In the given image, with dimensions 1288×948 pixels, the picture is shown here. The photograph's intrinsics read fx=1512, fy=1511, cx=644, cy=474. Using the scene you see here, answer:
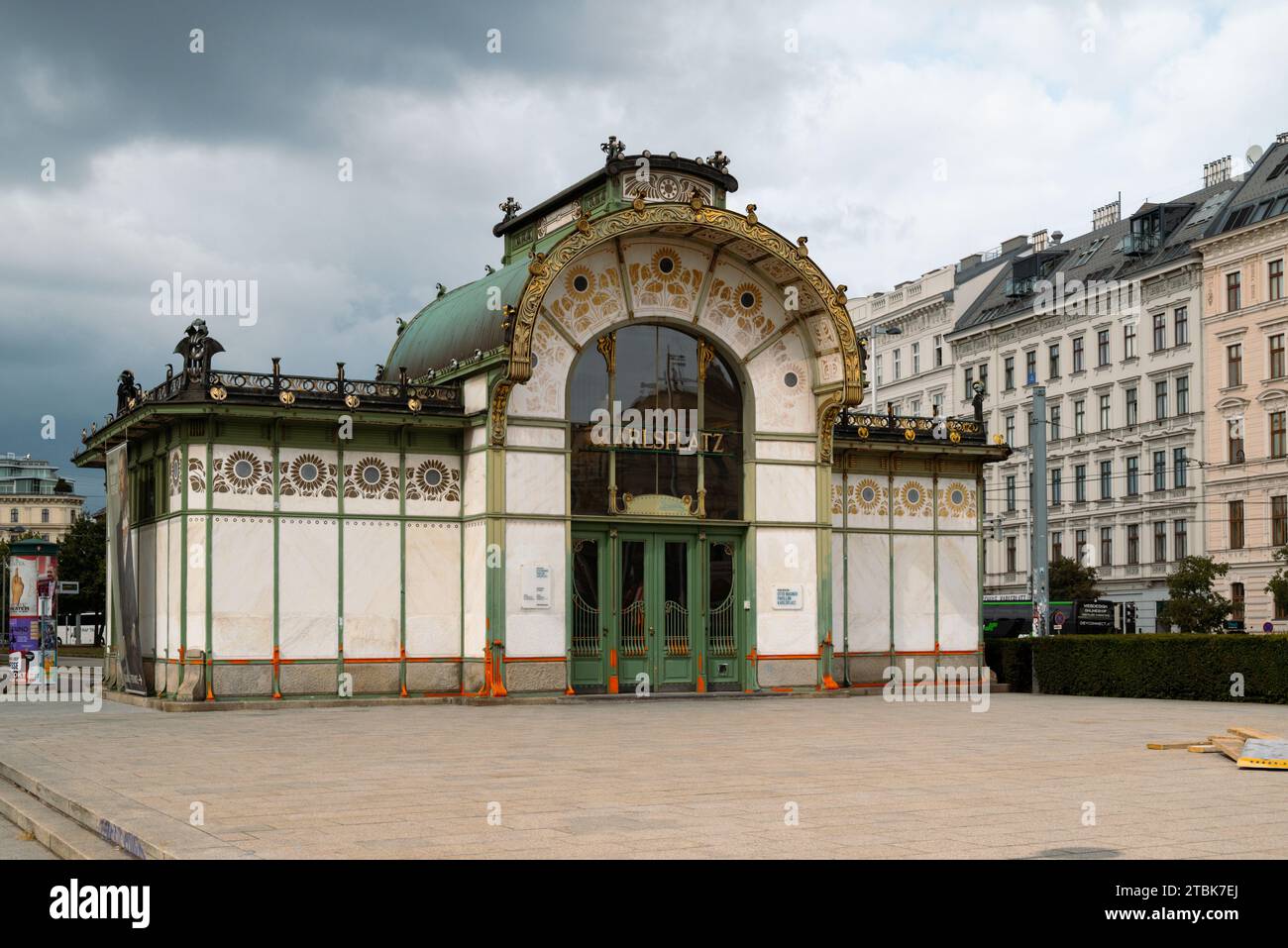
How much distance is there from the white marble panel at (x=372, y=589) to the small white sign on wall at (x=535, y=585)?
2.47m

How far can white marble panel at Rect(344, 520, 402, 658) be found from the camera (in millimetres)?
29016

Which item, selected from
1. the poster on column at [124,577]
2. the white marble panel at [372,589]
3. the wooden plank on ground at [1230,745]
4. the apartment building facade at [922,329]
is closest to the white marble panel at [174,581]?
the poster on column at [124,577]

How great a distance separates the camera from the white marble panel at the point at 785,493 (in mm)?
32062

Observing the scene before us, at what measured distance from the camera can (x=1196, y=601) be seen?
59.1 meters

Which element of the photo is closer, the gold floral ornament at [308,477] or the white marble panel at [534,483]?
the gold floral ornament at [308,477]

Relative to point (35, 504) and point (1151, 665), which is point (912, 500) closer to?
point (1151, 665)

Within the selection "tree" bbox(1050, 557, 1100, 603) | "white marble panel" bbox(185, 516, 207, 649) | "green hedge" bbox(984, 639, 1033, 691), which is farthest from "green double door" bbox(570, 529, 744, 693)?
"tree" bbox(1050, 557, 1100, 603)

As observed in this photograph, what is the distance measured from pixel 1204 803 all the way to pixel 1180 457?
2393 inches

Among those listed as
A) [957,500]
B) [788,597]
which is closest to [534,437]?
[788,597]

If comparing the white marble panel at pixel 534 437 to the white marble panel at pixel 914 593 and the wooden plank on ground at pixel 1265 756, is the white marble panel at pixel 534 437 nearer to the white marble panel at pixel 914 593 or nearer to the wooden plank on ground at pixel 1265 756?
the white marble panel at pixel 914 593

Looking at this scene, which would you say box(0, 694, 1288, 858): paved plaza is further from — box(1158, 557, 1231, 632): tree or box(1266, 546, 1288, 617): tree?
box(1158, 557, 1231, 632): tree

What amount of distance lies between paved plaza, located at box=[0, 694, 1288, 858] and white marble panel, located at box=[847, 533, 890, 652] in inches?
369

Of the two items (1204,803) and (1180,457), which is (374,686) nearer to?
(1204,803)

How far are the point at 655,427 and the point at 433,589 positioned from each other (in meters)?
5.62
